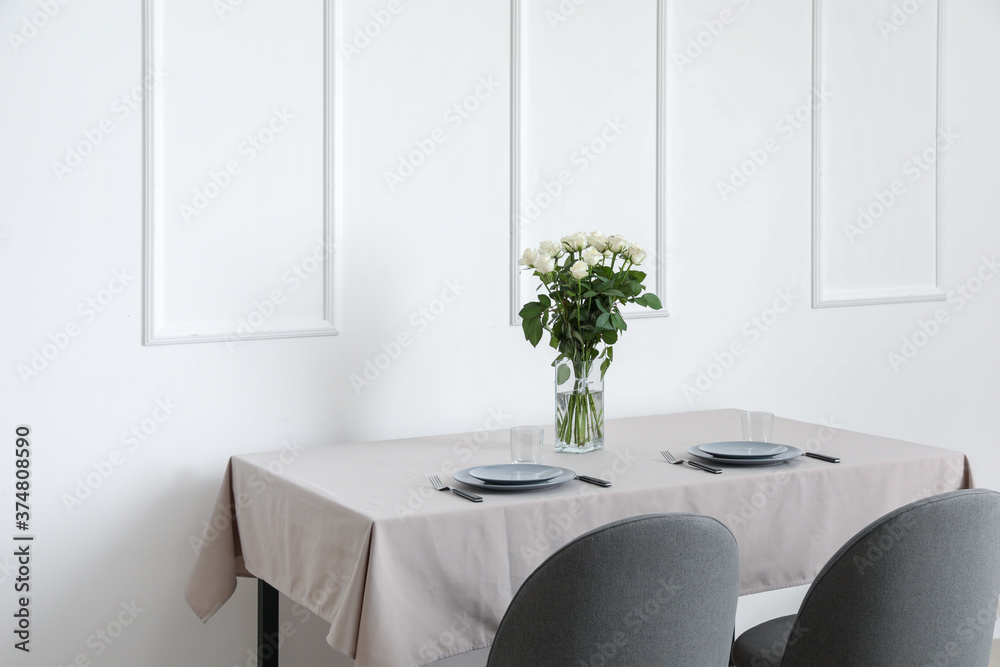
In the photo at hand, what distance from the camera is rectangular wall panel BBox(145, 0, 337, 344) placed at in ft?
7.38

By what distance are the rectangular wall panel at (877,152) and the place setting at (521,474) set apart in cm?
151

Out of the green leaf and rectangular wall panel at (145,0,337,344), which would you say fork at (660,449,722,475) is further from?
rectangular wall panel at (145,0,337,344)

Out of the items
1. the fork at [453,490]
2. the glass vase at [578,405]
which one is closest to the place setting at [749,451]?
the glass vase at [578,405]

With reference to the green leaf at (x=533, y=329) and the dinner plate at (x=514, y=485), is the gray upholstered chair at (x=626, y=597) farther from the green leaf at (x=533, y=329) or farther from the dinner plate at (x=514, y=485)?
the green leaf at (x=533, y=329)

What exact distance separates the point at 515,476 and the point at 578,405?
0.40 meters

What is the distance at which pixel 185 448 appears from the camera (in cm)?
231

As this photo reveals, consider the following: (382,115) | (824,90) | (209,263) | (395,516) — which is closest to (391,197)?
(382,115)

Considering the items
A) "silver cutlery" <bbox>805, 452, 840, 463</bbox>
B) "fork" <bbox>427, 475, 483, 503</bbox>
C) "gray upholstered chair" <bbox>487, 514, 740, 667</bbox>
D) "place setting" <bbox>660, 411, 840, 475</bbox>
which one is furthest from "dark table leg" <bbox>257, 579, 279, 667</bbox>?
"silver cutlery" <bbox>805, 452, 840, 463</bbox>

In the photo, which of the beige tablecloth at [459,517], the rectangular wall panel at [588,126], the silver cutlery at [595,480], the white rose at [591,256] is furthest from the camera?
the rectangular wall panel at [588,126]

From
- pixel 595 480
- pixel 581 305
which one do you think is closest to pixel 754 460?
pixel 595 480

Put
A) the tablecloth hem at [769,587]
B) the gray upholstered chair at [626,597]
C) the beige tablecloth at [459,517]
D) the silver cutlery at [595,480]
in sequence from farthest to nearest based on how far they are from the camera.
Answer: the tablecloth hem at [769,587], the silver cutlery at [595,480], the beige tablecloth at [459,517], the gray upholstered chair at [626,597]

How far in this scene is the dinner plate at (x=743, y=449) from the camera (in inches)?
85.4

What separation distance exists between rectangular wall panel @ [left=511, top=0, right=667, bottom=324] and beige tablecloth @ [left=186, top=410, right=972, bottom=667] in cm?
61

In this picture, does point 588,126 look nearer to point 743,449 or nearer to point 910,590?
point 743,449
